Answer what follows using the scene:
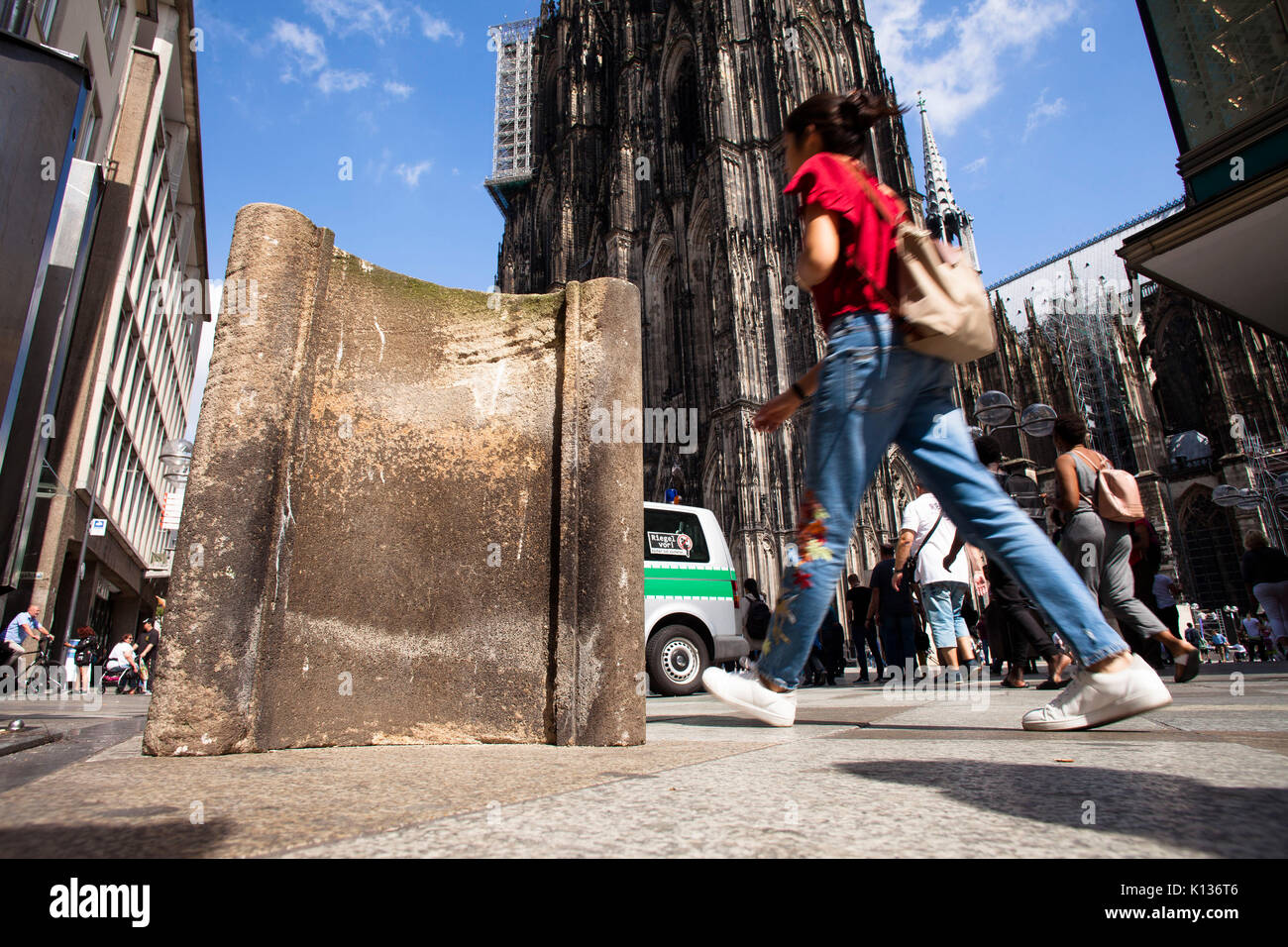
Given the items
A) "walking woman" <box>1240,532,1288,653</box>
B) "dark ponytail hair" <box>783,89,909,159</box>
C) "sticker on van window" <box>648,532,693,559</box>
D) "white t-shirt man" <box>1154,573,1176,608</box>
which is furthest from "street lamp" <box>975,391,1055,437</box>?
"dark ponytail hair" <box>783,89,909,159</box>

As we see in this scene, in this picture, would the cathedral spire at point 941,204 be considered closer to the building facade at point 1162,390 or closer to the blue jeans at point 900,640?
the building facade at point 1162,390

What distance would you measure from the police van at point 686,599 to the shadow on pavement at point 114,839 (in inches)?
218

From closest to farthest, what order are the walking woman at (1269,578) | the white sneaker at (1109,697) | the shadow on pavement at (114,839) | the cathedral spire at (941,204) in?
the shadow on pavement at (114,839)
the white sneaker at (1109,697)
the walking woman at (1269,578)
the cathedral spire at (941,204)

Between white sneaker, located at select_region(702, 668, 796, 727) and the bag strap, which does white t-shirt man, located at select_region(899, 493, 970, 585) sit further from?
white sneaker, located at select_region(702, 668, 796, 727)

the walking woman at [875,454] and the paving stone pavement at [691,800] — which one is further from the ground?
the walking woman at [875,454]

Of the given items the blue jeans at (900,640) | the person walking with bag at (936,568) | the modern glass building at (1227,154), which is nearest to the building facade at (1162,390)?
the modern glass building at (1227,154)

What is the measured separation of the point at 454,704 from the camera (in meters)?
2.27

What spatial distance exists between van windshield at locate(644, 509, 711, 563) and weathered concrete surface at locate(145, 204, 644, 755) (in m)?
4.23

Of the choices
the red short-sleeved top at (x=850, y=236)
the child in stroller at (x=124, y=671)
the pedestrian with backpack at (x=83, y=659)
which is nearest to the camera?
the red short-sleeved top at (x=850, y=236)

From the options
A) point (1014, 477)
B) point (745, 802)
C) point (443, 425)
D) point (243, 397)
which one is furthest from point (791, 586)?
point (1014, 477)

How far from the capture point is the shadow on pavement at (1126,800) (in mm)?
859

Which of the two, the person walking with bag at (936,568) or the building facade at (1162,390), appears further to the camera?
the building facade at (1162,390)

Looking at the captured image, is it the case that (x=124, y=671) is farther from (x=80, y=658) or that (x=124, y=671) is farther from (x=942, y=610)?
(x=942, y=610)

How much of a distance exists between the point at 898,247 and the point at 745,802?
1449 millimetres
